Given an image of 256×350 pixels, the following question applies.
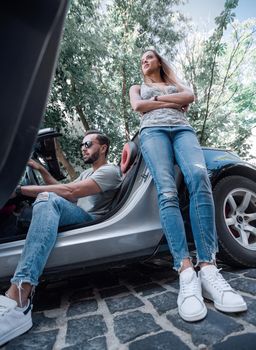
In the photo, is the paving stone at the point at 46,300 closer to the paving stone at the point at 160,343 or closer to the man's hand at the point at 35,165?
the paving stone at the point at 160,343

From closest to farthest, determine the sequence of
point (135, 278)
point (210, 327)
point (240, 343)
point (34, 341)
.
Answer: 1. point (240, 343)
2. point (210, 327)
3. point (34, 341)
4. point (135, 278)

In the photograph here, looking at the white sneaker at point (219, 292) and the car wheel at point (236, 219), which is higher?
the car wheel at point (236, 219)

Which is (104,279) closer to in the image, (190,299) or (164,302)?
(164,302)

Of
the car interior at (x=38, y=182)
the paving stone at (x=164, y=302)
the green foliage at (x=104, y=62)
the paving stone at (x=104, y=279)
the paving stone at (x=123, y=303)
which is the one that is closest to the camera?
the paving stone at (x=164, y=302)

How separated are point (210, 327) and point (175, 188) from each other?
786 mm

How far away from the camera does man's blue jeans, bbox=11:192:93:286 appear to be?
1483 millimetres

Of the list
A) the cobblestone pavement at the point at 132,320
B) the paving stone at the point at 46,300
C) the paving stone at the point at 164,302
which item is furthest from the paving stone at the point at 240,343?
the paving stone at the point at 46,300

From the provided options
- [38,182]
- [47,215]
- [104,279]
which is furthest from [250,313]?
[38,182]

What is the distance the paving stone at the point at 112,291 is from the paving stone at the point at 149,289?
3.9 inches

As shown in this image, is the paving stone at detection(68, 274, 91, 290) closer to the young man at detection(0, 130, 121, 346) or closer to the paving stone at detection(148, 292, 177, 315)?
the young man at detection(0, 130, 121, 346)

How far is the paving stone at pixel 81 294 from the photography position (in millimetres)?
1911

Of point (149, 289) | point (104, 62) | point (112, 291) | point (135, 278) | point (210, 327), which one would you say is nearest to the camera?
point (210, 327)

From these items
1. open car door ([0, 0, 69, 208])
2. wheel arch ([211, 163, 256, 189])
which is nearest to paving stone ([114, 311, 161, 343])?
open car door ([0, 0, 69, 208])

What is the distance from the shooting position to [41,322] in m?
1.55
